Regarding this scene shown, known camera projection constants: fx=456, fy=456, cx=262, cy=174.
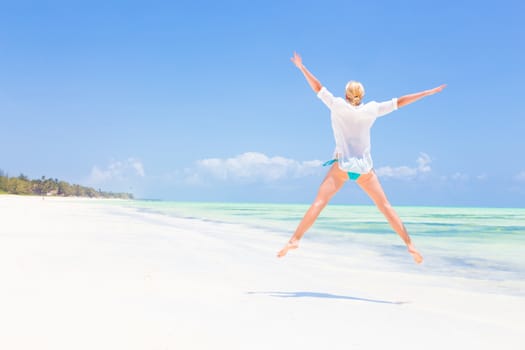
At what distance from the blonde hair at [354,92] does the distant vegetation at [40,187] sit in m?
88.5

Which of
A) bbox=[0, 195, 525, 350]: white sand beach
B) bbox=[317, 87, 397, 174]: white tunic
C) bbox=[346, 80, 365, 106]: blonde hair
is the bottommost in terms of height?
bbox=[0, 195, 525, 350]: white sand beach

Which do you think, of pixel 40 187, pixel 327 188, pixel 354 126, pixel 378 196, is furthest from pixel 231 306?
pixel 40 187

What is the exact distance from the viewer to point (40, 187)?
3883 inches

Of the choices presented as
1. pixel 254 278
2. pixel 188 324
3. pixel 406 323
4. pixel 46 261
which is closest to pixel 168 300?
pixel 188 324

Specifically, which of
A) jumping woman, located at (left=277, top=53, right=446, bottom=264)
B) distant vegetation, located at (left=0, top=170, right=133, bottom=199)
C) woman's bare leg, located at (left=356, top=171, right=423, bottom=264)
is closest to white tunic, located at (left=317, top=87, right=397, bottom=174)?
jumping woman, located at (left=277, top=53, right=446, bottom=264)

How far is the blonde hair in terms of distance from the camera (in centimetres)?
438

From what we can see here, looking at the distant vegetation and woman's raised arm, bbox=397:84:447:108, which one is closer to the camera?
woman's raised arm, bbox=397:84:447:108

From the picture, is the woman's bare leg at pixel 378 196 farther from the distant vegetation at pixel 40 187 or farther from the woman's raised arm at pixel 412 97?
the distant vegetation at pixel 40 187

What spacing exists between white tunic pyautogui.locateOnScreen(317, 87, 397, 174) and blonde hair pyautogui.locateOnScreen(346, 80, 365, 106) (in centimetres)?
5

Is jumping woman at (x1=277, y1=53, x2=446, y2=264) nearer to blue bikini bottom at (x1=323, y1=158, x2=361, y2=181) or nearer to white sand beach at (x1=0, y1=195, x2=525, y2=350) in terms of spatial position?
blue bikini bottom at (x1=323, y1=158, x2=361, y2=181)

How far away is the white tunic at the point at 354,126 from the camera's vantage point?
4.33m

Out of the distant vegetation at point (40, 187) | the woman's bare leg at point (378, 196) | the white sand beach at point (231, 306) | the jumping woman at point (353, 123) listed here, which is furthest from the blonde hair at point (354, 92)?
the distant vegetation at point (40, 187)

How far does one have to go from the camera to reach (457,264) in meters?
8.04

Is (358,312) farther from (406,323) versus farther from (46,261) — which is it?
(46,261)
